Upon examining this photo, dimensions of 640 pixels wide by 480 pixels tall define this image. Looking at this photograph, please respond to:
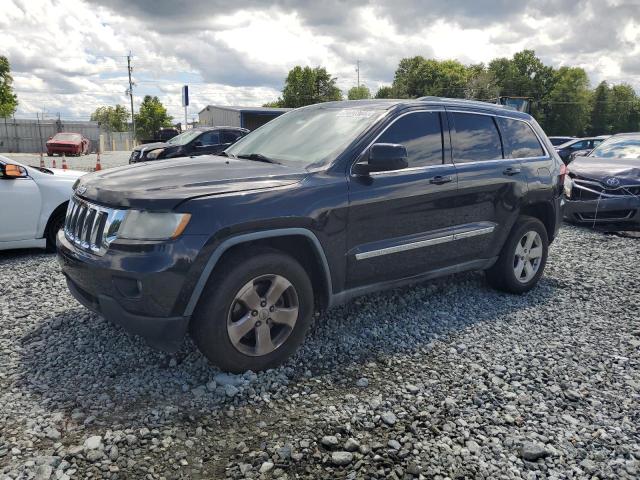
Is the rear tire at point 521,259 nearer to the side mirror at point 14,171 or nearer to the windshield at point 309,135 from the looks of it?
the windshield at point 309,135

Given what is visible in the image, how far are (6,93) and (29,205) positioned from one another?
50.1 metres

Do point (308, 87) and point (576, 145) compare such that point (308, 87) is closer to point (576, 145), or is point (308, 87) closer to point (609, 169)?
point (576, 145)

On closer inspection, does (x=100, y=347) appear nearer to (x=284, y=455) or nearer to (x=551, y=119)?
(x=284, y=455)

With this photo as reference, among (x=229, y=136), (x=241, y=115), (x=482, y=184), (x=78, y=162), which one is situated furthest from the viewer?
(x=241, y=115)

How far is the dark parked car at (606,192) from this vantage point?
8.17 m

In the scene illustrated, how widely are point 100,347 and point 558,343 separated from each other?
3416 millimetres

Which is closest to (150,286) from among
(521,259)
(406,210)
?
(406,210)

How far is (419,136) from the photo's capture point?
13.6 feet

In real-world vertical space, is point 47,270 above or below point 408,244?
below

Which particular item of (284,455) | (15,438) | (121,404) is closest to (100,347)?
(121,404)

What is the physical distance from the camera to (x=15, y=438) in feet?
8.75

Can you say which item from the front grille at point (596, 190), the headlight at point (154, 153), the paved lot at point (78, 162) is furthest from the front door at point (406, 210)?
the paved lot at point (78, 162)

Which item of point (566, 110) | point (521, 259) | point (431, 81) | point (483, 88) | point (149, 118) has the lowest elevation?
point (521, 259)

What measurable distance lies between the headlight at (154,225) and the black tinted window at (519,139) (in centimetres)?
325
